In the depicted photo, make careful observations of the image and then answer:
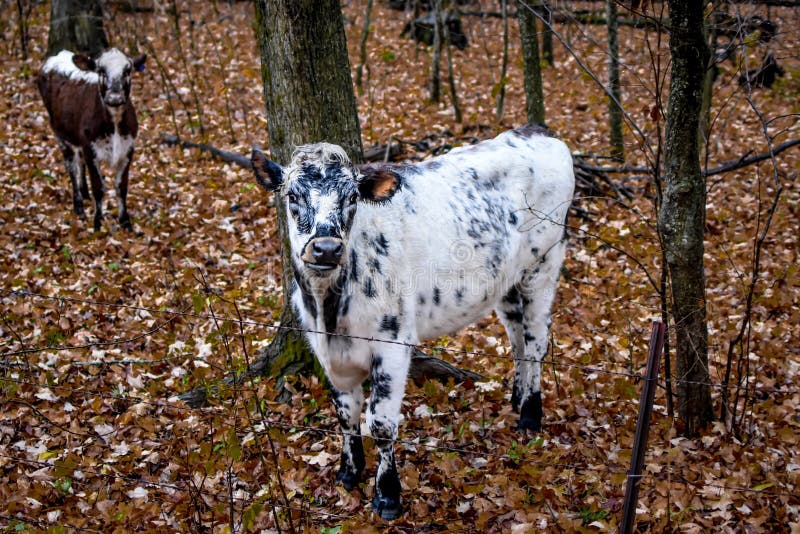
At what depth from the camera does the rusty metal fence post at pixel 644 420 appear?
3.14 m

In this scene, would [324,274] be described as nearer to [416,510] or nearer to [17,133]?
[416,510]

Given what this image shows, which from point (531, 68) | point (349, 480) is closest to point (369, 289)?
point (349, 480)

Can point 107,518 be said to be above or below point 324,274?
below

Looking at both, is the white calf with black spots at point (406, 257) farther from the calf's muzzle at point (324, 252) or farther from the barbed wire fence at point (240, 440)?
the barbed wire fence at point (240, 440)

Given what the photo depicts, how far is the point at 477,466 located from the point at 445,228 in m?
1.80

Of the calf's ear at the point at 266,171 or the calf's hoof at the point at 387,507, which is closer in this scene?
the calf's ear at the point at 266,171

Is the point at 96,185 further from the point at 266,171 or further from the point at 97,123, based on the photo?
the point at 266,171

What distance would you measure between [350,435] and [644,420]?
226 cm

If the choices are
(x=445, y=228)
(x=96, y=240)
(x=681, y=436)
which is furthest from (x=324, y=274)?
(x=96, y=240)

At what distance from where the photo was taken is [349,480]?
4.86 meters

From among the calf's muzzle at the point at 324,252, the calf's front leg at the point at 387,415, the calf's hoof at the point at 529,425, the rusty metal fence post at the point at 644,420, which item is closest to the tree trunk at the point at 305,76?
the calf's front leg at the point at 387,415

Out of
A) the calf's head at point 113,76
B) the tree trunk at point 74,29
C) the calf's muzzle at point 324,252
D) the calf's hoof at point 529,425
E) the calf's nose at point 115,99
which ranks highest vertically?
the tree trunk at point 74,29

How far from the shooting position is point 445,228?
4.90m

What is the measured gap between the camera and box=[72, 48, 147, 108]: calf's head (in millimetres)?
9680
